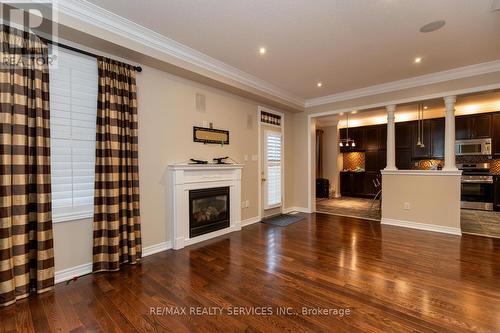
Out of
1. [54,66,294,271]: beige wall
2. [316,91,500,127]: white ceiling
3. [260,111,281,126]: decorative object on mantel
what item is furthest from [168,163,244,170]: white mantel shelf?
[316,91,500,127]: white ceiling

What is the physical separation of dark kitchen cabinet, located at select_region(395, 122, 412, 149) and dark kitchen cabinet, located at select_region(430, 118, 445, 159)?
1.91 ft

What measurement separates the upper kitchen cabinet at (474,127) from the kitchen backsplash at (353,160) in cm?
280

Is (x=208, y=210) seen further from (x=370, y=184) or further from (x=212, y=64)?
(x=370, y=184)

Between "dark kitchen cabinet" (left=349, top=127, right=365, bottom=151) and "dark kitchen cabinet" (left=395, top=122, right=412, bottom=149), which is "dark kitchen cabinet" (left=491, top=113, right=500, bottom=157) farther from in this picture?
"dark kitchen cabinet" (left=349, top=127, right=365, bottom=151)

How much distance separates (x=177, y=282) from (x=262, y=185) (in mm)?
3119

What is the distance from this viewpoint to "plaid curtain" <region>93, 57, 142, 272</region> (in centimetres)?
273

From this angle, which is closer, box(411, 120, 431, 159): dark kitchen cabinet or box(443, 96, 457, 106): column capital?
box(443, 96, 457, 106): column capital

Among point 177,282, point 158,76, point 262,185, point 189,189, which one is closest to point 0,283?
point 177,282

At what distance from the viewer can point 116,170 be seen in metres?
2.79

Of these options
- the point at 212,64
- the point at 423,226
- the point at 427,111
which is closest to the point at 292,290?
the point at 212,64

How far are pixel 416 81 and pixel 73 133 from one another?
5.66 m

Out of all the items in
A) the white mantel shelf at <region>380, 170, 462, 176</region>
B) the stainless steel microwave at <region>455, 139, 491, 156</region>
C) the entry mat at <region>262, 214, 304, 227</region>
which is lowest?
the entry mat at <region>262, 214, 304, 227</region>

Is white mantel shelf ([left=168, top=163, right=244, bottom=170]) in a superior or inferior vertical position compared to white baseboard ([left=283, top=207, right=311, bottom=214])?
superior

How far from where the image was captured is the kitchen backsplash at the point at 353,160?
8.87m
